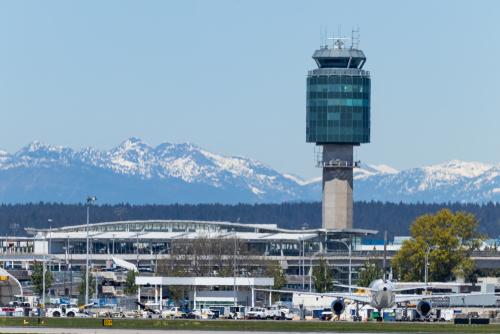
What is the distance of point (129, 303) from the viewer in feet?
486

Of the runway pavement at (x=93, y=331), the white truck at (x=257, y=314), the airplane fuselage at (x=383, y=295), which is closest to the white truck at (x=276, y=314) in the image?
the white truck at (x=257, y=314)

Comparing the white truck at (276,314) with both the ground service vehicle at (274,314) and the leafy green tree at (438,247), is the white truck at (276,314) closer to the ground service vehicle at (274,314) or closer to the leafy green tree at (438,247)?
the ground service vehicle at (274,314)

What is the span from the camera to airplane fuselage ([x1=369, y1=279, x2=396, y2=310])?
3633 inches

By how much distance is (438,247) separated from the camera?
167 metres

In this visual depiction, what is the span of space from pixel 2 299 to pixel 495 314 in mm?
69481

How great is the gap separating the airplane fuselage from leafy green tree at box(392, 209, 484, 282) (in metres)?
71.8

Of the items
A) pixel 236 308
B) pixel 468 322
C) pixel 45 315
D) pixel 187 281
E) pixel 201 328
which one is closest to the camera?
pixel 201 328

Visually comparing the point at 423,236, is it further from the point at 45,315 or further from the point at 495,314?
the point at 45,315

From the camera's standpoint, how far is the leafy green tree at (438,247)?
165000 millimetres

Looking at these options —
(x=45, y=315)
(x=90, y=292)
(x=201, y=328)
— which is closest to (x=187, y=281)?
(x=45, y=315)

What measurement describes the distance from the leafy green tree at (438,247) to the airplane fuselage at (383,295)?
236ft

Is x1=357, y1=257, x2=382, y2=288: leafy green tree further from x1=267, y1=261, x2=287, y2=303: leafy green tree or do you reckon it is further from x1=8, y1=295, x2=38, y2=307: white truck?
x1=8, y1=295, x2=38, y2=307: white truck

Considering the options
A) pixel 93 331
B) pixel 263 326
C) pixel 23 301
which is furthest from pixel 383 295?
pixel 23 301

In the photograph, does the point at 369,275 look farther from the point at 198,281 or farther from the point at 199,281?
the point at 198,281
